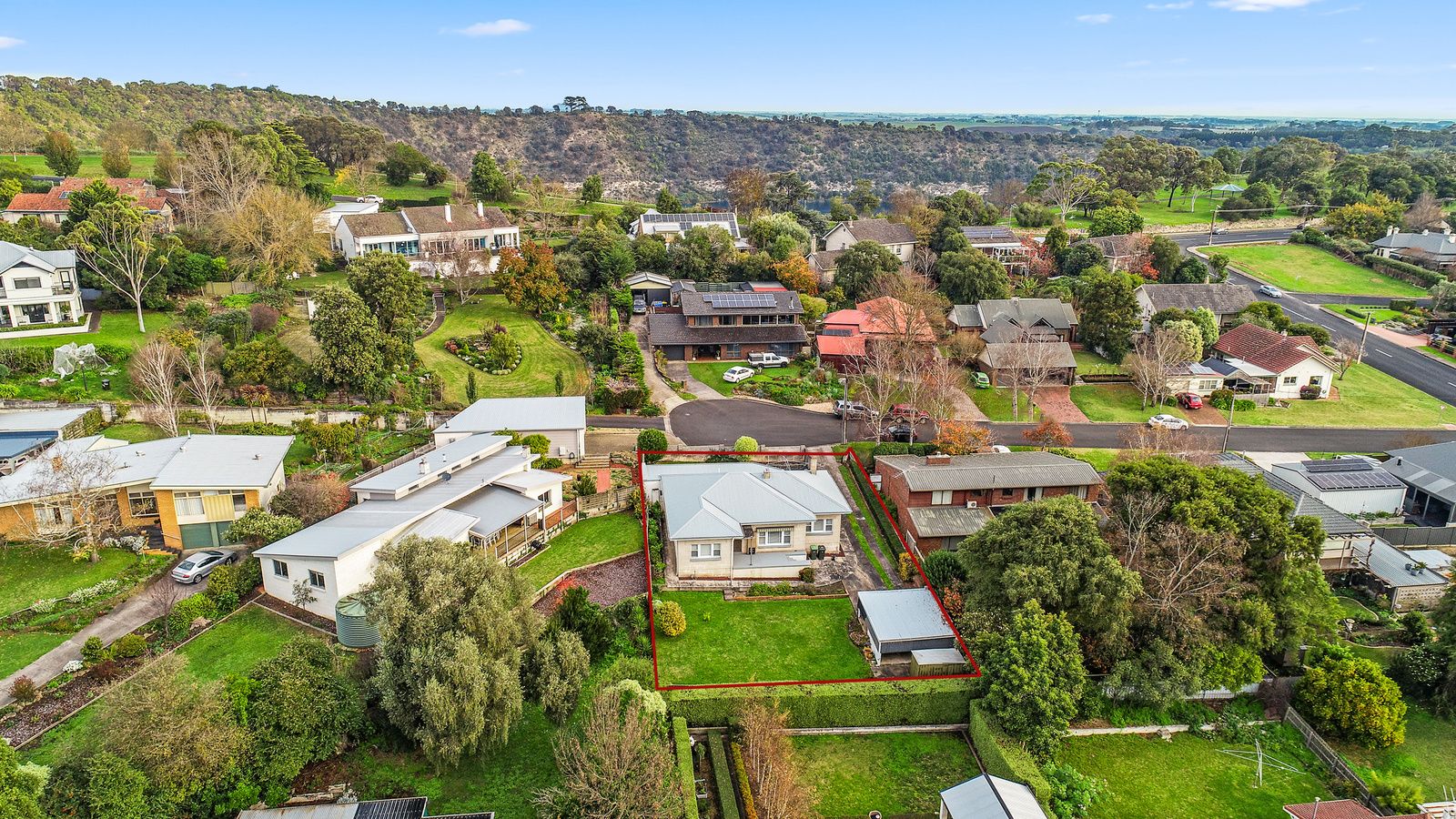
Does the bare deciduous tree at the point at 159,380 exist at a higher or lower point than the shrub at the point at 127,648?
higher

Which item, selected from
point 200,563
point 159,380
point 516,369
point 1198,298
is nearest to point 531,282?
point 516,369

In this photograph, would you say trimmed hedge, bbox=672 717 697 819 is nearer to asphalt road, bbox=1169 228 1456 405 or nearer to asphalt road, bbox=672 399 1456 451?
asphalt road, bbox=672 399 1456 451

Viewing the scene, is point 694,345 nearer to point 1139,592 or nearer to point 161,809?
point 1139,592

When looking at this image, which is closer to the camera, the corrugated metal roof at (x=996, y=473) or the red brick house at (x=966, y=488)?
the red brick house at (x=966, y=488)

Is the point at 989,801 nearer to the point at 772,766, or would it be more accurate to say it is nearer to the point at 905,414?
the point at 772,766

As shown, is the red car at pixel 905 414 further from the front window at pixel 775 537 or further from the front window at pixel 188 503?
the front window at pixel 188 503

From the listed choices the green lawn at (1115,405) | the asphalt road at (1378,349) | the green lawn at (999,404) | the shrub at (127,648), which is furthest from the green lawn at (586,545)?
the asphalt road at (1378,349)

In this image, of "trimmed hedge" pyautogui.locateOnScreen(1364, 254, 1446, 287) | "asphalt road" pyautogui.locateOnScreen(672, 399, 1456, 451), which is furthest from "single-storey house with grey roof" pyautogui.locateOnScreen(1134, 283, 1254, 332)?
"trimmed hedge" pyautogui.locateOnScreen(1364, 254, 1446, 287)
